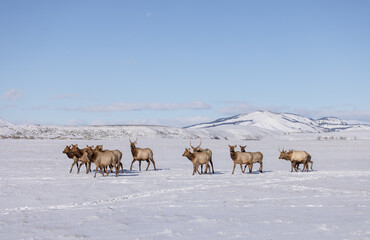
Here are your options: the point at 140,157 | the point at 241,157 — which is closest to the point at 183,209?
the point at 241,157

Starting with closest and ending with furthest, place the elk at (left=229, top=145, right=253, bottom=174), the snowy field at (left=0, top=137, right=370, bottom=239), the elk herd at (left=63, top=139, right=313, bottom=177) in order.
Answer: the snowy field at (left=0, top=137, right=370, bottom=239), the elk herd at (left=63, top=139, right=313, bottom=177), the elk at (left=229, top=145, right=253, bottom=174)

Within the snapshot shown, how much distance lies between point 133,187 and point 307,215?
7.54m

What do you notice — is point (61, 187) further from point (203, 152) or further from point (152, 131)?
point (152, 131)

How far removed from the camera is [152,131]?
397 ft

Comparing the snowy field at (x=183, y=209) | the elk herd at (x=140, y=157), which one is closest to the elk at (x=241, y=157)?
the elk herd at (x=140, y=157)

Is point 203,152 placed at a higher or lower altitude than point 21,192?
higher

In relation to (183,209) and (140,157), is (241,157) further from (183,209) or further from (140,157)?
(183,209)

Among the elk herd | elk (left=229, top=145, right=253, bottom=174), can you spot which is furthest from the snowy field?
elk (left=229, top=145, right=253, bottom=174)

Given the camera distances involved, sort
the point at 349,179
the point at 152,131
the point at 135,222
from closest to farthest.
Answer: the point at 135,222
the point at 349,179
the point at 152,131

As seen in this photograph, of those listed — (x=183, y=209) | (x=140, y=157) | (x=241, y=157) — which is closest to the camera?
(x=183, y=209)

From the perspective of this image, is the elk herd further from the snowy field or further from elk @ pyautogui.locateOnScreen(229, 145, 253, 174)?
the snowy field

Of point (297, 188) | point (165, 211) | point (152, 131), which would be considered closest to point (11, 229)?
point (165, 211)

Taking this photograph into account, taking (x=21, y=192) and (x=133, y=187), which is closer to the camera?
(x=21, y=192)

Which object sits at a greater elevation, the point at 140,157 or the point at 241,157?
the point at 241,157
